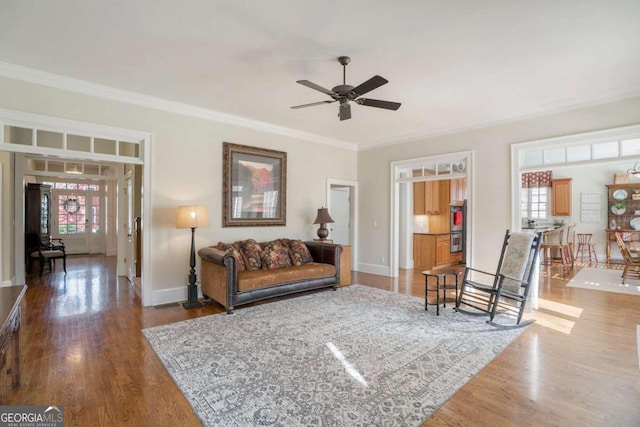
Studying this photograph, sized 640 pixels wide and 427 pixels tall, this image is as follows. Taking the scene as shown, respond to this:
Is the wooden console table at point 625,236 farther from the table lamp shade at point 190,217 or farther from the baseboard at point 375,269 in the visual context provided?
the table lamp shade at point 190,217

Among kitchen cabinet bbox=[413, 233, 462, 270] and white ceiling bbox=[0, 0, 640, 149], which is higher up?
white ceiling bbox=[0, 0, 640, 149]

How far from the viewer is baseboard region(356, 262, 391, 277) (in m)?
6.60

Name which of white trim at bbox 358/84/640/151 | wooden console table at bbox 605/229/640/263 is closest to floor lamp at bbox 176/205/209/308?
white trim at bbox 358/84/640/151

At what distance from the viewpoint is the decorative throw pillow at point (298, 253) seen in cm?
521

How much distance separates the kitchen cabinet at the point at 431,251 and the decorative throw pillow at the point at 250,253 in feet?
14.1

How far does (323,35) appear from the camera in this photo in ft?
9.17

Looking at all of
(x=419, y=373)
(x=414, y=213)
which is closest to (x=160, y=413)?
(x=419, y=373)

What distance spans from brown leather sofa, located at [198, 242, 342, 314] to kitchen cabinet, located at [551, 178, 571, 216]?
27.7ft

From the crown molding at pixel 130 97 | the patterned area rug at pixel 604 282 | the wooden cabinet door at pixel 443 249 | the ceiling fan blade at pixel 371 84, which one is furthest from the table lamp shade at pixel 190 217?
the patterned area rug at pixel 604 282

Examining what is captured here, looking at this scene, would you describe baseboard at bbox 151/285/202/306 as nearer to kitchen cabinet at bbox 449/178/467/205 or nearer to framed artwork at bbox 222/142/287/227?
framed artwork at bbox 222/142/287/227

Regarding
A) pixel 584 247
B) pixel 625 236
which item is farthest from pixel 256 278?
pixel 625 236

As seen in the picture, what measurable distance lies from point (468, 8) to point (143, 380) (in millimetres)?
3824

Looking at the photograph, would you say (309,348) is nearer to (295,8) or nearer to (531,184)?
(295,8)

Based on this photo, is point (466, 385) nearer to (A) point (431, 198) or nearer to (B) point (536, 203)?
(A) point (431, 198)
